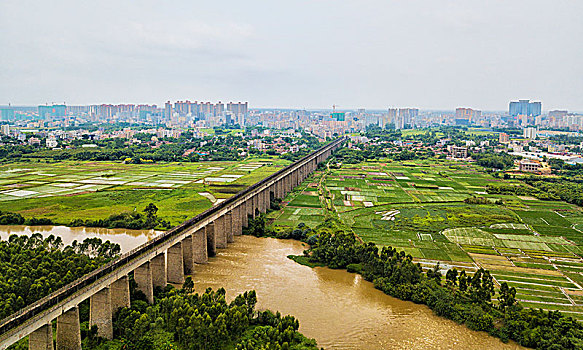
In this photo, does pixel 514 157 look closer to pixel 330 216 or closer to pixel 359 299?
pixel 330 216

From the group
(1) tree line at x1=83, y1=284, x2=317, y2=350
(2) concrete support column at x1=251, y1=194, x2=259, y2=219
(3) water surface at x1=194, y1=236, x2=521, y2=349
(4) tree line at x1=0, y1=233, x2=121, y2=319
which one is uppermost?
(2) concrete support column at x1=251, y1=194, x2=259, y2=219

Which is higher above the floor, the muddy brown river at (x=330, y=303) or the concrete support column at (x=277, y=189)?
the concrete support column at (x=277, y=189)

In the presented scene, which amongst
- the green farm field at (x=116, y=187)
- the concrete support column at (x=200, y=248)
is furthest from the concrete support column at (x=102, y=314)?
the green farm field at (x=116, y=187)

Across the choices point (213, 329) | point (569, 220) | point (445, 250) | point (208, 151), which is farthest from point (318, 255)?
point (208, 151)

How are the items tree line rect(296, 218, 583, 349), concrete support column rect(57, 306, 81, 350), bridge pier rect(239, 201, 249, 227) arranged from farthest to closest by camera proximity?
bridge pier rect(239, 201, 249, 227), tree line rect(296, 218, 583, 349), concrete support column rect(57, 306, 81, 350)

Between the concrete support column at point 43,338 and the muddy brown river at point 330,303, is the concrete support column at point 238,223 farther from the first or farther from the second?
the concrete support column at point 43,338

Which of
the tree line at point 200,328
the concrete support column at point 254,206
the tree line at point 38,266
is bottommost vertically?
the tree line at point 200,328

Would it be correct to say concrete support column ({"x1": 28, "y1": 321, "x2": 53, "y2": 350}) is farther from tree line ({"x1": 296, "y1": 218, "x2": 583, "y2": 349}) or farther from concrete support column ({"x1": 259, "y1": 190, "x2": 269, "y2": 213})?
concrete support column ({"x1": 259, "y1": 190, "x2": 269, "y2": 213})

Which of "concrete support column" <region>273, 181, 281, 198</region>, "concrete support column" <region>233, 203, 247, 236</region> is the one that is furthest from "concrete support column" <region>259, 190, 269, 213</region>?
"concrete support column" <region>233, 203, 247, 236</region>
